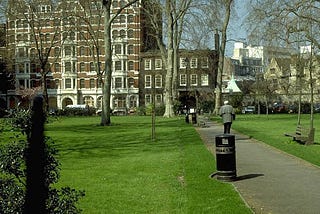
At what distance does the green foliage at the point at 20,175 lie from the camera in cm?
557

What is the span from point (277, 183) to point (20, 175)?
269 inches

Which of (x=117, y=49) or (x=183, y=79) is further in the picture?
(x=117, y=49)

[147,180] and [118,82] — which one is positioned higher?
[118,82]

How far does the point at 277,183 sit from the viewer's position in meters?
11.3

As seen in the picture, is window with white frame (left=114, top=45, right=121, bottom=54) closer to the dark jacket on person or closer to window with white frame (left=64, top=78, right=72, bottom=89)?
window with white frame (left=64, top=78, right=72, bottom=89)

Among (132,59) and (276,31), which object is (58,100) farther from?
(276,31)

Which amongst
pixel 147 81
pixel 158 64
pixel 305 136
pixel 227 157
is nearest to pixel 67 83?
pixel 147 81

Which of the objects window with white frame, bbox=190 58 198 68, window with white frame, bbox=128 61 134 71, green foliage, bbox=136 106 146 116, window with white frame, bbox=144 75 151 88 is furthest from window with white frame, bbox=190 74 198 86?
green foliage, bbox=136 106 146 116

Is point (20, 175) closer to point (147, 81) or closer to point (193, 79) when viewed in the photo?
point (193, 79)

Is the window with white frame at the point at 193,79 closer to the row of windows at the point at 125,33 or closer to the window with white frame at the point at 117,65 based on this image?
the row of windows at the point at 125,33

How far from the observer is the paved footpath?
8859mm

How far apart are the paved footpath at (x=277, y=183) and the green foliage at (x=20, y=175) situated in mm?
3837

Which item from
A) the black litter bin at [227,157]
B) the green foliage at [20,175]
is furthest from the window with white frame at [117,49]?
the green foliage at [20,175]

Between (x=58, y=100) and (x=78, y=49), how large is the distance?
404 inches
